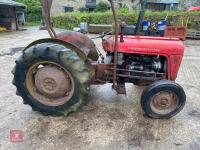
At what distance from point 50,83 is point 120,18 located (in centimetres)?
1109

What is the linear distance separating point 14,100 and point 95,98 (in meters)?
1.37

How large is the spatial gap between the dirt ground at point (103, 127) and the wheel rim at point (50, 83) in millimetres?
273

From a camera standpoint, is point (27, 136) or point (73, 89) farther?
point (73, 89)

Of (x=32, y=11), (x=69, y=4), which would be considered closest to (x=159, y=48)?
(x=32, y=11)

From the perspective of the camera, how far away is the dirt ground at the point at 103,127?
270 cm

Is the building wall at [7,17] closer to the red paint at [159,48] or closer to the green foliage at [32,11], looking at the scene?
the green foliage at [32,11]

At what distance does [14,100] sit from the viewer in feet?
12.5

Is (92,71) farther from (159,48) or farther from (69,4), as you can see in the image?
(69,4)

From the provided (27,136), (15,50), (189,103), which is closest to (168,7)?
(15,50)

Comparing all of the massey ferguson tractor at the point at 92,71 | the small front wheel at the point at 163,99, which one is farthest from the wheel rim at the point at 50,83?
the small front wheel at the point at 163,99

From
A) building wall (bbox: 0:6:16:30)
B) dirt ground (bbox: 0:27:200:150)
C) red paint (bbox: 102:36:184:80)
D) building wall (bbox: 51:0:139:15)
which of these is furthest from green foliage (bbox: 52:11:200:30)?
red paint (bbox: 102:36:184:80)

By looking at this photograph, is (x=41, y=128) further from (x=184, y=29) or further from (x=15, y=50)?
(x=184, y=29)

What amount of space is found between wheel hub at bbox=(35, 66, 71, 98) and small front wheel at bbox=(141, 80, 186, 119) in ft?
3.63

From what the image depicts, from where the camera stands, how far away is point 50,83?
3.18m
